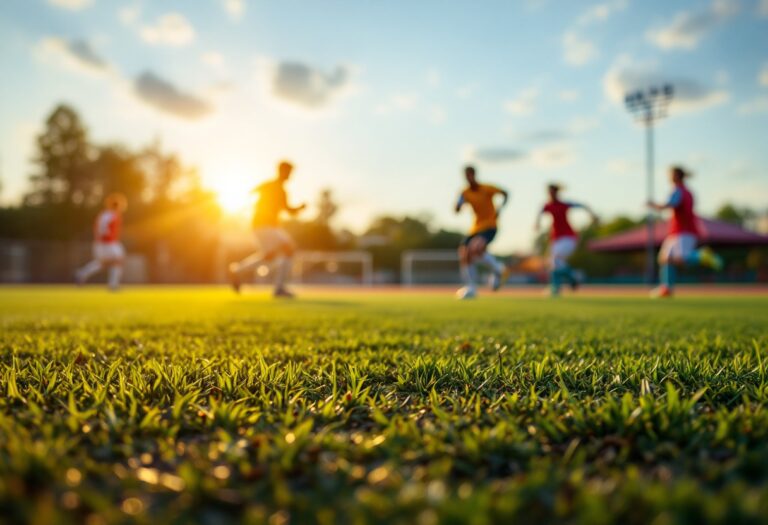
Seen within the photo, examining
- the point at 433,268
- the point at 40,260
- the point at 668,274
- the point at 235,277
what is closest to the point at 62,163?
the point at 40,260

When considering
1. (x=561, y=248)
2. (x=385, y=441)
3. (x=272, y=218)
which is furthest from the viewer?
(x=561, y=248)

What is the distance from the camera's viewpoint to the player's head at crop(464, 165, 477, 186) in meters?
8.46

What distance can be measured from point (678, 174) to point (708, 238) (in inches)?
884

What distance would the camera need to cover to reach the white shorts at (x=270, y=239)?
9.02 m

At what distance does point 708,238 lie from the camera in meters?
27.9

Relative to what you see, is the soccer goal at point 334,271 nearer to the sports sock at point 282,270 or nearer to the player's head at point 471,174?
the sports sock at point 282,270

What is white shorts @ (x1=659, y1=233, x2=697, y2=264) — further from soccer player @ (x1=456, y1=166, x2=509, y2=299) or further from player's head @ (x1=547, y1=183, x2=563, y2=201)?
soccer player @ (x1=456, y1=166, x2=509, y2=299)

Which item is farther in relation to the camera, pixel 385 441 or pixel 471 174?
pixel 471 174

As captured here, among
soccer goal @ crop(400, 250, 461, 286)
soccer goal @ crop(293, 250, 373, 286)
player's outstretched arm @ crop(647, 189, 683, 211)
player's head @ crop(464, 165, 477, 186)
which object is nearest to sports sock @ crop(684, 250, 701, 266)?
player's outstretched arm @ crop(647, 189, 683, 211)

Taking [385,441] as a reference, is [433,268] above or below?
above

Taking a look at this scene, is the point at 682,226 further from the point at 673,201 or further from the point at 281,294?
the point at 281,294

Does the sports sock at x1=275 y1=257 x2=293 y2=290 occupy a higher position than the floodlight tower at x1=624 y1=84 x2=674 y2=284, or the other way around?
the floodlight tower at x1=624 y1=84 x2=674 y2=284

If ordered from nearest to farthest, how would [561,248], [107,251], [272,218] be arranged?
[272,218], [561,248], [107,251]

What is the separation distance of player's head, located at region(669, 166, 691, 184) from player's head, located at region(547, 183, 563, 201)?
1.95 m
